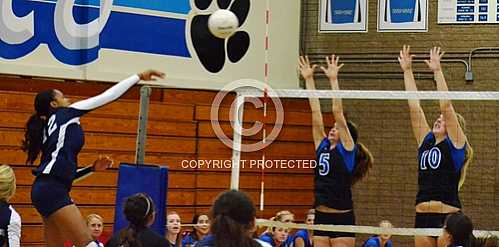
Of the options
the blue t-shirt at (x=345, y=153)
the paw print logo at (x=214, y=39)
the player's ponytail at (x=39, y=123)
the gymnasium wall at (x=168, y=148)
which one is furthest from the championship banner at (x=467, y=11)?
the player's ponytail at (x=39, y=123)

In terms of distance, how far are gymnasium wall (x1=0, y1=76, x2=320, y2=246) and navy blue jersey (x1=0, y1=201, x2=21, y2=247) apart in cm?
373

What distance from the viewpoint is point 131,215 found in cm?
627

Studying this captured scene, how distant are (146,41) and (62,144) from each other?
5622 mm

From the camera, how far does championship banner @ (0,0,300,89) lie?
12.6 meters

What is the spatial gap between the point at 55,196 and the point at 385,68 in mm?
7534

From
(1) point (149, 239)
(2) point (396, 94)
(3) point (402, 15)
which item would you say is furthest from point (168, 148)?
(1) point (149, 239)

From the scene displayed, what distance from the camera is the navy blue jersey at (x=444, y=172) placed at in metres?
10.1

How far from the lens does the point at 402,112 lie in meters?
14.3

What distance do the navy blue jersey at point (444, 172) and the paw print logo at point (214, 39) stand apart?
4.76m

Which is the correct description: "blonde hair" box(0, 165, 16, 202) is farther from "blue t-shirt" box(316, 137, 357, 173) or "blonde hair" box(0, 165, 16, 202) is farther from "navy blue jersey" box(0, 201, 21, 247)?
"blue t-shirt" box(316, 137, 357, 173)

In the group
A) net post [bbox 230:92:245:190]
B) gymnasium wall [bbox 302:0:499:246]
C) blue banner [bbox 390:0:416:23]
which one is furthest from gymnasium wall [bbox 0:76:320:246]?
blue banner [bbox 390:0:416:23]

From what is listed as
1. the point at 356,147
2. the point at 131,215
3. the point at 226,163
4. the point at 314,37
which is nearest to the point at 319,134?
the point at 356,147

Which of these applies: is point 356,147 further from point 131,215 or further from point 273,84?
point 131,215

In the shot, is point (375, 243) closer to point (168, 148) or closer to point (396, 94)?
point (396, 94)
